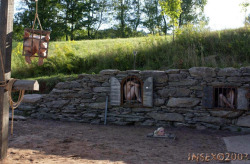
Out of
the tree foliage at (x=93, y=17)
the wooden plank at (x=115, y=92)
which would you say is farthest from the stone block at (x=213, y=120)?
the tree foliage at (x=93, y=17)

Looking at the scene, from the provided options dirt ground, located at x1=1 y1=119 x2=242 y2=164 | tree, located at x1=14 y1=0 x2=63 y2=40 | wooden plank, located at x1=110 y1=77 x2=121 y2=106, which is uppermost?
tree, located at x1=14 y1=0 x2=63 y2=40

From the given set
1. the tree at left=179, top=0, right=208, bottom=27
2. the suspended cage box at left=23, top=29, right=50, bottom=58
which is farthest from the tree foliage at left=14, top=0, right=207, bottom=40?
the suspended cage box at left=23, top=29, right=50, bottom=58

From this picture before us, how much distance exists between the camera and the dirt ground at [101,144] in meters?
4.22

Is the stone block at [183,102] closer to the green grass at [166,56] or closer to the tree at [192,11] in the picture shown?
the green grass at [166,56]

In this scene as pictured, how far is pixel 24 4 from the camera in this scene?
28.2 metres

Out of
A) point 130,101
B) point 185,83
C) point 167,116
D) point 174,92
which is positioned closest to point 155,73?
point 174,92

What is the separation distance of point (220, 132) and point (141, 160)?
126 inches

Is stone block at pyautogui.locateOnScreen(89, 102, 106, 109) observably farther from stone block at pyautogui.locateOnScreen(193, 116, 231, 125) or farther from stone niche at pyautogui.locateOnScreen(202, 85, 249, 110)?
stone niche at pyautogui.locateOnScreen(202, 85, 249, 110)

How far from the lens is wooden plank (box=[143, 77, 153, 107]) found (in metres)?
7.12

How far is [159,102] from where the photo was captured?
7129 mm

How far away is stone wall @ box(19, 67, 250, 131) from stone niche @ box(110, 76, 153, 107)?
0.15m

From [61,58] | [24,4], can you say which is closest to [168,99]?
[61,58]

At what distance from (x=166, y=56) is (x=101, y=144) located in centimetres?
505

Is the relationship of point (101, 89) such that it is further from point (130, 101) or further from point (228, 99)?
point (228, 99)
